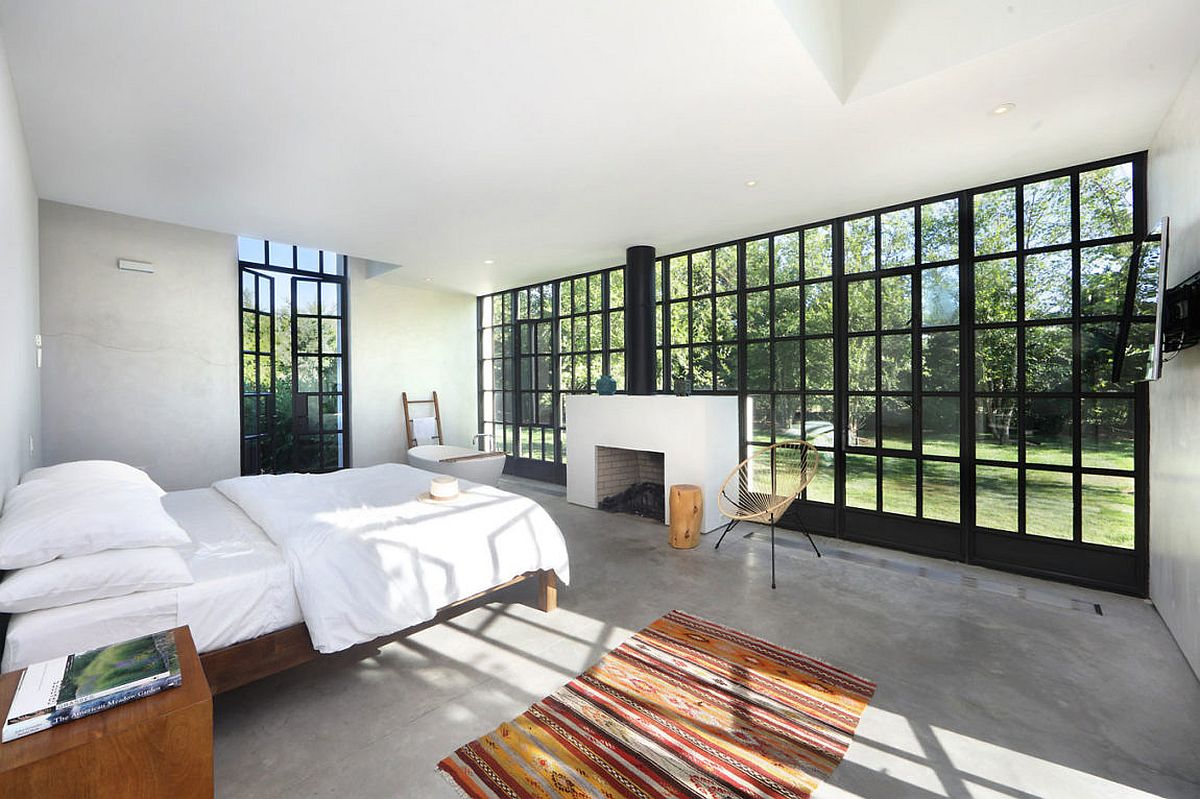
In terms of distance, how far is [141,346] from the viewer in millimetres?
4715

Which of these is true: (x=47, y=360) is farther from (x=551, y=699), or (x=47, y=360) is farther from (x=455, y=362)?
(x=551, y=699)

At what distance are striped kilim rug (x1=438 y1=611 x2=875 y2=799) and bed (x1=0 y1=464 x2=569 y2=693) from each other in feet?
2.18

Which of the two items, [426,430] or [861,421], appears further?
[426,430]

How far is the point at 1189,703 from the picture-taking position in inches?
83.9

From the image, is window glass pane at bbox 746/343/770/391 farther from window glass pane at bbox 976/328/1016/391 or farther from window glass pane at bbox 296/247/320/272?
window glass pane at bbox 296/247/320/272

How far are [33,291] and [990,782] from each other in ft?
19.1

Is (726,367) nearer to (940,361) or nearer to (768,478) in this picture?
(768,478)

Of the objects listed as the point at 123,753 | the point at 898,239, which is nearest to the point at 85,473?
the point at 123,753

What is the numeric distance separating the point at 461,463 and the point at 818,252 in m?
4.03

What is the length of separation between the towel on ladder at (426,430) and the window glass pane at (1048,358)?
20.6ft

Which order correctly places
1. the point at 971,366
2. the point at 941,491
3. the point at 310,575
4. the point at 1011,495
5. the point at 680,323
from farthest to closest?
the point at 680,323, the point at 941,491, the point at 971,366, the point at 1011,495, the point at 310,575

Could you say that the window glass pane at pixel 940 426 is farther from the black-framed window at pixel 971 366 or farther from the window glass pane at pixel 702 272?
the window glass pane at pixel 702 272

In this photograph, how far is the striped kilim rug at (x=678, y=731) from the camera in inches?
68.0

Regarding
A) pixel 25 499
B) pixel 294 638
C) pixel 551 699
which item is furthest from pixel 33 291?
pixel 551 699
